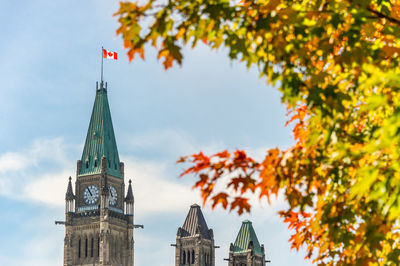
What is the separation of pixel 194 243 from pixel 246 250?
11.1m

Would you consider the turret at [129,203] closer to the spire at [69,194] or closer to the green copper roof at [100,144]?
the green copper roof at [100,144]

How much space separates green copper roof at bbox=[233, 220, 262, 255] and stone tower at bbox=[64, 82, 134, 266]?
18.1 metres

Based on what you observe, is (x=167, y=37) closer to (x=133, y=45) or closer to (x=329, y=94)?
(x=133, y=45)

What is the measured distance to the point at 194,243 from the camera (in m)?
121

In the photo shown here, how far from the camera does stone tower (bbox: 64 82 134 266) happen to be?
4715 inches

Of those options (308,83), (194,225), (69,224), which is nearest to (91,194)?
(69,224)

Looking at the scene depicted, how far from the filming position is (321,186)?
27.5 feet

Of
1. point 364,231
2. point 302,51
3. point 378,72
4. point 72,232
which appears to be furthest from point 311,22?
point 72,232

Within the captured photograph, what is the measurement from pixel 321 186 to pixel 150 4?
8.56ft

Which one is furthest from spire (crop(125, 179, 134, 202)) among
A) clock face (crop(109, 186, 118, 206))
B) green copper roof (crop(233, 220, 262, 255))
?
green copper roof (crop(233, 220, 262, 255))

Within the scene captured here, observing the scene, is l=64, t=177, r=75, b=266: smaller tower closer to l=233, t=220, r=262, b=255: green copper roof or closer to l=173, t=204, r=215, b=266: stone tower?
l=173, t=204, r=215, b=266: stone tower

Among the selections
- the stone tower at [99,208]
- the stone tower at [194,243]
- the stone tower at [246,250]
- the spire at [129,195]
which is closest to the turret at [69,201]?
the stone tower at [99,208]

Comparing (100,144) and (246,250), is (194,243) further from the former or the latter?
(100,144)

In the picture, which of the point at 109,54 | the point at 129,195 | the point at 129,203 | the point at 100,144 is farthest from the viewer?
the point at 100,144
